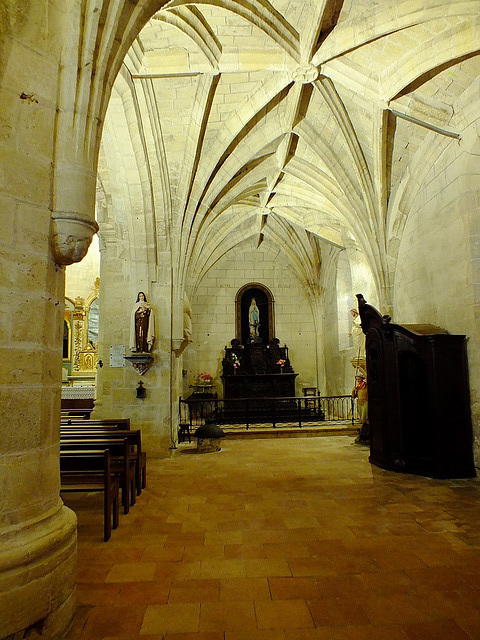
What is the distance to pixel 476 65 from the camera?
20.3ft

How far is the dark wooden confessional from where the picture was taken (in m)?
6.01

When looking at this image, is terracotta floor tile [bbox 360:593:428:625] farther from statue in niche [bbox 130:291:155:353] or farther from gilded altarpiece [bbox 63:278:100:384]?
gilded altarpiece [bbox 63:278:100:384]

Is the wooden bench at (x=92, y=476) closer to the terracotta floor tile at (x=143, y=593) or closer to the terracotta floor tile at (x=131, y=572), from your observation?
the terracotta floor tile at (x=131, y=572)

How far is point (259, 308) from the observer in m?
17.0

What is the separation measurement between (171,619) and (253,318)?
46.7 ft

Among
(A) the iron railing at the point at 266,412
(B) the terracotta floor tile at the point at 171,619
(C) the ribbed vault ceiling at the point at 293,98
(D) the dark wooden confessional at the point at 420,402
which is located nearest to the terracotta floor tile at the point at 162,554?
(B) the terracotta floor tile at the point at 171,619

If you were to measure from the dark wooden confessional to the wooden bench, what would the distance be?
4.23 meters

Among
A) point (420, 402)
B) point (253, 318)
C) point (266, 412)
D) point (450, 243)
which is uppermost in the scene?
point (253, 318)

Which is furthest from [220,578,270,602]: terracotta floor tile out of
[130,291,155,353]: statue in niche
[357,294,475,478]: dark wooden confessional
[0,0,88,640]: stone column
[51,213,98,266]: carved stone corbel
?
[130,291,155,353]: statue in niche

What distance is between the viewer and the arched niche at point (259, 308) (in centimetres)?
1673

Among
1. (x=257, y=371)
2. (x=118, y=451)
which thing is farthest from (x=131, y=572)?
(x=257, y=371)

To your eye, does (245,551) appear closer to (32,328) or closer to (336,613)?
(336,613)

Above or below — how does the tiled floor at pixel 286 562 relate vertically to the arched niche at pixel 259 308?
below

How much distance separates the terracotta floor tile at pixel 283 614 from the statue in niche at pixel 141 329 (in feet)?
18.1
